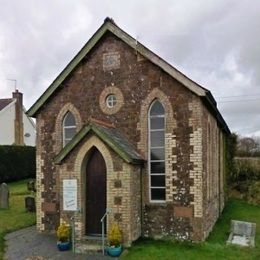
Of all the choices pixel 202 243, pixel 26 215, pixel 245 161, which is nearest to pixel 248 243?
pixel 202 243

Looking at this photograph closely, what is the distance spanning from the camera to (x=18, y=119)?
151 feet

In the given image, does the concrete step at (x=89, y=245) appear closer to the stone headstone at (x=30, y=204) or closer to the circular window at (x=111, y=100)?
the circular window at (x=111, y=100)

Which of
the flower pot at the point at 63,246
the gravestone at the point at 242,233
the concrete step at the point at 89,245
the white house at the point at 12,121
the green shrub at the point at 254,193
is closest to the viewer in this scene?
the concrete step at the point at 89,245

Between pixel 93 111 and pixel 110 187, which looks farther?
pixel 93 111

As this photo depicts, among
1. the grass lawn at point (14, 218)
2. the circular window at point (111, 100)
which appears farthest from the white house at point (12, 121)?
the circular window at point (111, 100)

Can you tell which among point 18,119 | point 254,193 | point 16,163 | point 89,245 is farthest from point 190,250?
point 18,119

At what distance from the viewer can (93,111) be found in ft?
51.5

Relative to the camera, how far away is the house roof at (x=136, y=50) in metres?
13.8

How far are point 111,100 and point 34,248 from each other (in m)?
6.12

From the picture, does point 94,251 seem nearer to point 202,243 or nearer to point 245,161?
point 202,243

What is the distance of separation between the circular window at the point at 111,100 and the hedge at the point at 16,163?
20.3 meters

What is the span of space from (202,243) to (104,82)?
23.0 ft

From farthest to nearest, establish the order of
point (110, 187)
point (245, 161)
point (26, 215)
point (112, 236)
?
point (245, 161), point (26, 215), point (110, 187), point (112, 236)

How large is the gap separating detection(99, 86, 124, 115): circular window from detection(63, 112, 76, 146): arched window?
1.51 metres
